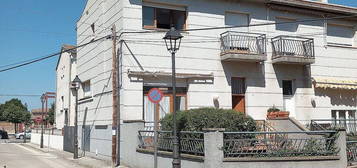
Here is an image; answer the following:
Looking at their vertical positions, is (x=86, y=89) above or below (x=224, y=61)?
below

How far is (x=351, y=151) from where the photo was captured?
12.6 metres

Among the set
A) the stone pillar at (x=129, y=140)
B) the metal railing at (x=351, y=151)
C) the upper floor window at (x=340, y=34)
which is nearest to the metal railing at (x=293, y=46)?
the upper floor window at (x=340, y=34)

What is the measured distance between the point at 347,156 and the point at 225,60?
7099 mm

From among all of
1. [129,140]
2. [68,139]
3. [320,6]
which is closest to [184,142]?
[129,140]

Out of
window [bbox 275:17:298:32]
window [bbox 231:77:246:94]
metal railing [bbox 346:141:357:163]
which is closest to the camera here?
metal railing [bbox 346:141:357:163]

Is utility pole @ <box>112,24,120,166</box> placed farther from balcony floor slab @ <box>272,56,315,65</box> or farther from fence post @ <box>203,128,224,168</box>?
balcony floor slab @ <box>272,56,315,65</box>

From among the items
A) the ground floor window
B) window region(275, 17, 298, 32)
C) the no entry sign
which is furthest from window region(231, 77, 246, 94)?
the no entry sign

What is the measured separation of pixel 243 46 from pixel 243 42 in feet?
0.70

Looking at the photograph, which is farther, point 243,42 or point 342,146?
point 243,42

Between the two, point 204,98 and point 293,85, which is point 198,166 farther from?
point 293,85

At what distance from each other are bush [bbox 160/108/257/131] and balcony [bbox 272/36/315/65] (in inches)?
257

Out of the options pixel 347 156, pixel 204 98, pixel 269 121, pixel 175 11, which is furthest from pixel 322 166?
pixel 175 11

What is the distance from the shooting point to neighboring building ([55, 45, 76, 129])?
29220 millimetres

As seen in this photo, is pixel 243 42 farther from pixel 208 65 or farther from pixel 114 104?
pixel 114 104
